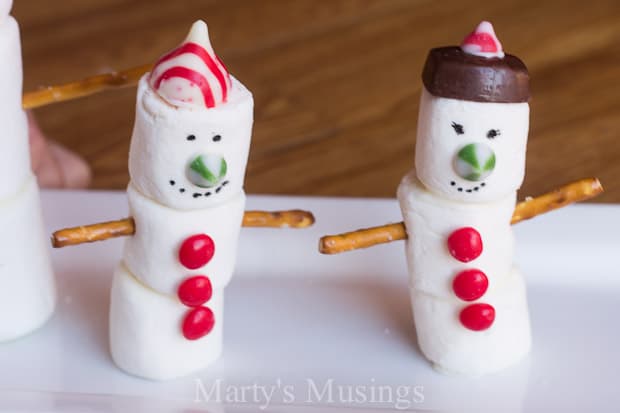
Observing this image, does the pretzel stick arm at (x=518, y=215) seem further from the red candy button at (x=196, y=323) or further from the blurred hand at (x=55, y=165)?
the blurred hand at (x=55, y=165)

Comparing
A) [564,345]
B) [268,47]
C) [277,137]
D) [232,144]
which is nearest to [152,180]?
[232,144]

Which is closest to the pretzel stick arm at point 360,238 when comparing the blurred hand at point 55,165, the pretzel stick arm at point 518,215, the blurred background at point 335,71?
the pretzel stick arm at point 518,215

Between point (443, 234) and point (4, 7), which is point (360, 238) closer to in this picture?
point (443, 234)

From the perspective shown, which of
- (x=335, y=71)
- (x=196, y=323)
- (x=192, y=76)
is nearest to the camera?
(x=192, y=76)

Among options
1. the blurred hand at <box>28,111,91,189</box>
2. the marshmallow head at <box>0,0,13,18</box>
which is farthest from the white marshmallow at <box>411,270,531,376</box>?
the blurred hand at <box>28,111,91,189</box>

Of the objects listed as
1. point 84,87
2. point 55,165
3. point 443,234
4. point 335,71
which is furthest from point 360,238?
point 335,71

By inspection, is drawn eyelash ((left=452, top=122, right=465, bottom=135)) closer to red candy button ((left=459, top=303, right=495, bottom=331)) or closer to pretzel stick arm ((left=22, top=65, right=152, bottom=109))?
red candy button ((left=459, top=303, right=495, bottom=331))
